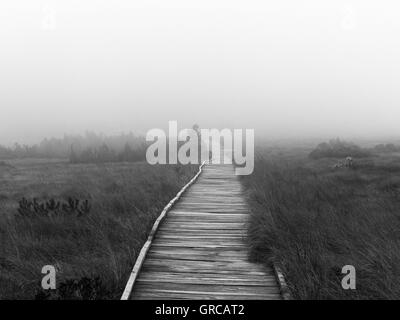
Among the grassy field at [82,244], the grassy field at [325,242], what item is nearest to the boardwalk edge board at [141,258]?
the grassy field at [82,244]

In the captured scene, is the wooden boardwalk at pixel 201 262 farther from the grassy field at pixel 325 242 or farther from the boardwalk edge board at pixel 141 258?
the grassy field at pixel 325 242

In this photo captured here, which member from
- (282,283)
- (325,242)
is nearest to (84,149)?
(325,242)

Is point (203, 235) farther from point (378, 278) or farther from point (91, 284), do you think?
point (378, 278)

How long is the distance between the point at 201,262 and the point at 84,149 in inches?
1127

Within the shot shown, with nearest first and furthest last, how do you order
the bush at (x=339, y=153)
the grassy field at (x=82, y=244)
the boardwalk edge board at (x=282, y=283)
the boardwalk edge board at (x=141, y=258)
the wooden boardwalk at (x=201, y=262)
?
1. the boardwalk edge board at (x=282, y=283)
2. the boardwalk edge board at (x=141, y=258)
3. the wooden boardwalk at (x=201, y=262)
4. the grassy field at (x=82, y=244)
5. the bush at (x=339, y=153)

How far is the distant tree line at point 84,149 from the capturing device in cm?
2659

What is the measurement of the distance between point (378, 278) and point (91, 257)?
13.0 feet

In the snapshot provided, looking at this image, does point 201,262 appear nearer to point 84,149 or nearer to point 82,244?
point 82,244

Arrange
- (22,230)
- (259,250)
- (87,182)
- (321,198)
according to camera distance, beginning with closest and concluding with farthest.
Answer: (259,250), (22,230), (321,198), (87,182)

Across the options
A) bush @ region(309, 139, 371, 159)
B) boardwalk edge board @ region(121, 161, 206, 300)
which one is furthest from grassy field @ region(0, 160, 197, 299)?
bush @ region(309, 139, 371, 159)

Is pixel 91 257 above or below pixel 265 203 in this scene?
below

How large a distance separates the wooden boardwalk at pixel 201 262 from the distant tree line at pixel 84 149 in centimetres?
1830
